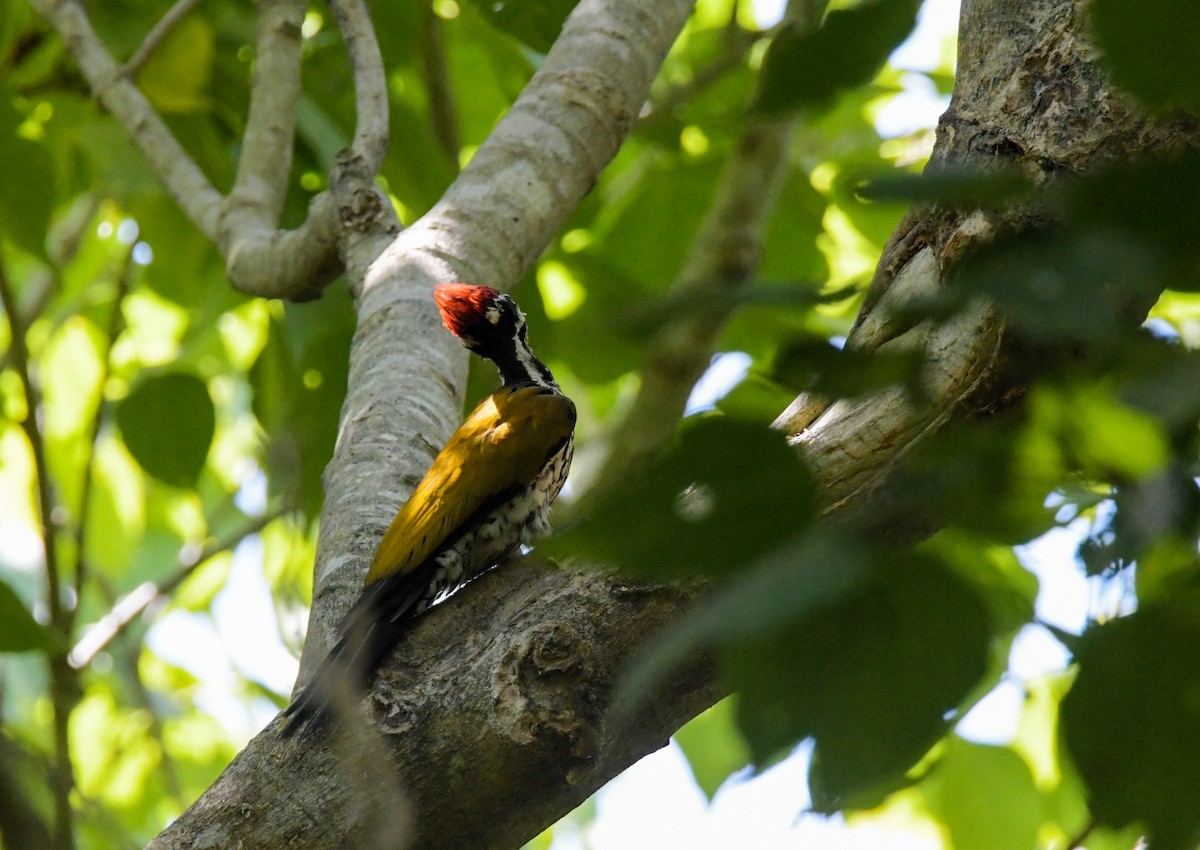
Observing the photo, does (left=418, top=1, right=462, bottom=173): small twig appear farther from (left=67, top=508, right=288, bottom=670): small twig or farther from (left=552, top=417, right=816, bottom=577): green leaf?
(left=552, top=417, right=816, bottom=577): green leaf

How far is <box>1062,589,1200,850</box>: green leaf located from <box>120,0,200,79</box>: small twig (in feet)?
11.6

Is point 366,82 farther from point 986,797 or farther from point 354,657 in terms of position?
point 986,797

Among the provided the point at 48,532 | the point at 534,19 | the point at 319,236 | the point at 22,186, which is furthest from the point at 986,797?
the point at 22,186

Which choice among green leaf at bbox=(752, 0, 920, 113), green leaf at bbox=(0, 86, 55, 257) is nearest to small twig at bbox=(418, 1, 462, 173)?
green leaf at bbox=(0, 86, 55, 257)

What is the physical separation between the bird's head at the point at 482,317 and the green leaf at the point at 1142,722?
2.43 meters

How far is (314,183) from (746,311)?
3.54 meters

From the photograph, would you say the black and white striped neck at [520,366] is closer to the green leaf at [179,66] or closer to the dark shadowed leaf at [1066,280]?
the green leaf at [179,66]

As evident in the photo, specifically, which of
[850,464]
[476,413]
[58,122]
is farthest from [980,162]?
[58,122]

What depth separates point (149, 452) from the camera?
140 inches

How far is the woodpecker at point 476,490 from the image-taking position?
8.42 ft

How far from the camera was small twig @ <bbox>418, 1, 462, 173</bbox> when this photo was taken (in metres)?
4.11

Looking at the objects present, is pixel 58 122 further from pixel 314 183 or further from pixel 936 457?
pixel 936 457

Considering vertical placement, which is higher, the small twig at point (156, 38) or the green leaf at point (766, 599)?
the small twig at point (156, 38)

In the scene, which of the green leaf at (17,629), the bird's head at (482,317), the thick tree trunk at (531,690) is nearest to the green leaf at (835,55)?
the thick tree trunk at (531,690)
